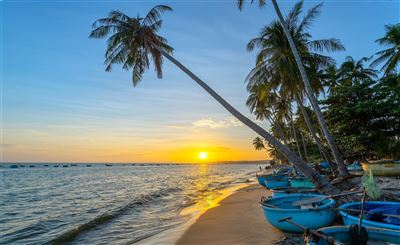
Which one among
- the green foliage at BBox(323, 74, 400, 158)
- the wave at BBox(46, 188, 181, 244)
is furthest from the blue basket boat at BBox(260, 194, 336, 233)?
the green foliage at BBox(323, 74, 400, 158)

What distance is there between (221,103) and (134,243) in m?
6.62

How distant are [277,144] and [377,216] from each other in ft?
15.0

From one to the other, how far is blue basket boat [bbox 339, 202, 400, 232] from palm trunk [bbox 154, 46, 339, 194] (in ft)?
7.35

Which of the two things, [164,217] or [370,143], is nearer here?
[164,217]

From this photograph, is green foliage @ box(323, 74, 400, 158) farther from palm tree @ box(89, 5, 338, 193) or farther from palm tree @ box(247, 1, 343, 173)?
palm tree @ box(89, 5, 338, 193)

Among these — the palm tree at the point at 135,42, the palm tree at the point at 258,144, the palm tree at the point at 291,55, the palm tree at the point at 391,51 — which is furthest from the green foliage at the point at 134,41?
the palm tree at the point at 258,144

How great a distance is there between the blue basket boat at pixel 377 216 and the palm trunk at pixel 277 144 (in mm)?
2241

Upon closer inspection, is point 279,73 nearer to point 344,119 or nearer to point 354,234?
point 344,119

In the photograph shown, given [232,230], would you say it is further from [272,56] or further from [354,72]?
[354,72]

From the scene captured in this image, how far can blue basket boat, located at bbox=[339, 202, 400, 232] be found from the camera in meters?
5.45

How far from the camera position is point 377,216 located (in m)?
6.24

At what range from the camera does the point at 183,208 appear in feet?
49.0

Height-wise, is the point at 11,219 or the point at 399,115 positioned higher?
the point at 399,115

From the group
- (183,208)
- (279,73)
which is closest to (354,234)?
(183,208)
